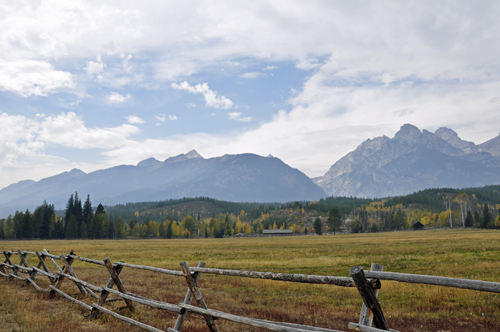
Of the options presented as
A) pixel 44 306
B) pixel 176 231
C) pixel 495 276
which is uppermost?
pixel 44 306

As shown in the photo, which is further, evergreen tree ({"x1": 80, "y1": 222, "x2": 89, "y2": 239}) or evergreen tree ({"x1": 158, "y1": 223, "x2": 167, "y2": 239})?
evergreen tree ({"x1": 158, "y1": 223, "x2": 167, "y2": 239})

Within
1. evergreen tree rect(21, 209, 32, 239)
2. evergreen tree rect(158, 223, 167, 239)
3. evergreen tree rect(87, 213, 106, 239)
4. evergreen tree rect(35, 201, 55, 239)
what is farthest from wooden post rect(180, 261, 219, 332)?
evergreen tree rect(158, 223, 167, 239)

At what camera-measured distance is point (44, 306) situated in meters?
11.4

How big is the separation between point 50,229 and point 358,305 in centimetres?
13405

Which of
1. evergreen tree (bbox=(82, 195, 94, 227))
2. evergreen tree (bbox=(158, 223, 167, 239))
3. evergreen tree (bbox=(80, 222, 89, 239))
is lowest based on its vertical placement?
evergreen tree (bbox=(158, 223, 167, 239))

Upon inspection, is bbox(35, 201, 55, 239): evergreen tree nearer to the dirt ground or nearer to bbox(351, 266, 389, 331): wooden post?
the dirt ground

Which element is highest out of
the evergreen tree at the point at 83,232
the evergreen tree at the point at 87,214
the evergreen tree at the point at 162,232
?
the evergreen tree at the point at 87,214

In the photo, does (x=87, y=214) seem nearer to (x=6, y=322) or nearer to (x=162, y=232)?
(x=162, y=232)

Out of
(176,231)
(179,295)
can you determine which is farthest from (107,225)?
(179,295)

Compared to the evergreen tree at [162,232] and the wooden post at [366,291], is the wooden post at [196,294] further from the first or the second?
the evergreen tree at [162,232]

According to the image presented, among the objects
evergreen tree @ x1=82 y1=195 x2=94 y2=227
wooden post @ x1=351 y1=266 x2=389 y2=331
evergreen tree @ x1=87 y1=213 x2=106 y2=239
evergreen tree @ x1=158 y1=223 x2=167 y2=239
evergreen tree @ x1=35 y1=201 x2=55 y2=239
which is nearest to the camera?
wooden post @ x1=351 y1=266 x2=389 y2=331

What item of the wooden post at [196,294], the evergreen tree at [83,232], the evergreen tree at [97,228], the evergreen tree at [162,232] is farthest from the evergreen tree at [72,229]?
the wooden post at [196,294]

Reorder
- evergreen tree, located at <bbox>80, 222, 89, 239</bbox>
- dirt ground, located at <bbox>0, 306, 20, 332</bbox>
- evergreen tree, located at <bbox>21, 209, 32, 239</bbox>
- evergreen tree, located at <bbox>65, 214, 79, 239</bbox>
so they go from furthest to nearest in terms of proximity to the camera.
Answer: evergreen tree, located at <bbox>80, 222, 89, 239</bbox> → evergreen tree, located at <bbox>65, 214, 79, 239</bbox> → evergreen tree, located at <bbox>21, 209, 32, 239</bbox> → dirt ground, located at <bbox>0, 306, 20, 332</bbox>

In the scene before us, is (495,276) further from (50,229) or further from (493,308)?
(50,229)
